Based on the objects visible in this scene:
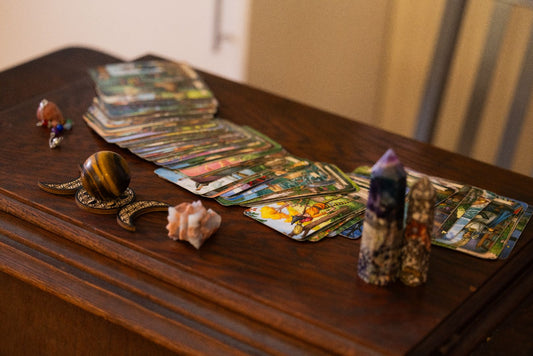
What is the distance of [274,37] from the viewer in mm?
1998

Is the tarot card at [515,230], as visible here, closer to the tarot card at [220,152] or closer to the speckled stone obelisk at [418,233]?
the speckled stone obelisk at [418,233]

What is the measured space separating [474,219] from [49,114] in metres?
0.78

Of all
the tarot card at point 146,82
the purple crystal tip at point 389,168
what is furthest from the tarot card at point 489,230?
the tarot card at point 146,82

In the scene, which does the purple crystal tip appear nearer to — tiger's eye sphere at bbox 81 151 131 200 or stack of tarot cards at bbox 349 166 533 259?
stack of tarot cards at bbox 349 166 533 259

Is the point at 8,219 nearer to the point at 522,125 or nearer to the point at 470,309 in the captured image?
the point at 470,309

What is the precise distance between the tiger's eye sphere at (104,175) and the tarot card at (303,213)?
7.8 inches

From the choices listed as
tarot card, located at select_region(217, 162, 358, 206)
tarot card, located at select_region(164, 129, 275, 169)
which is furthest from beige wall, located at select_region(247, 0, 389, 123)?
tarot card, located at select_region(217, 162, 358, 206)

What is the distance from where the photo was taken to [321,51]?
2.13 m

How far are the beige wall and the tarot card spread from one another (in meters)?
0.59

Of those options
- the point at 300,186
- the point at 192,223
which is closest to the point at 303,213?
the point at 300,186

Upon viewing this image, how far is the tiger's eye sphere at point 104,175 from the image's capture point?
40.3 inches

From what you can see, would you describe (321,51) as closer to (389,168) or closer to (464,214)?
(464,214)

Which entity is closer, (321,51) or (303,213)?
(303,213)

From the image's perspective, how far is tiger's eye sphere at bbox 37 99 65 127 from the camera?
1.28 m
